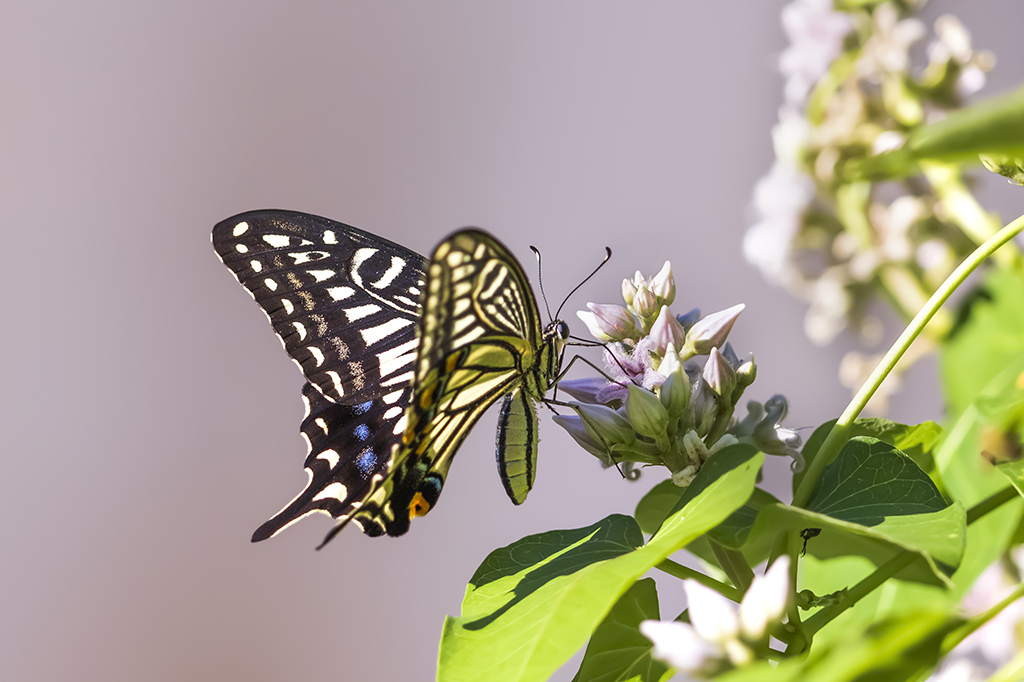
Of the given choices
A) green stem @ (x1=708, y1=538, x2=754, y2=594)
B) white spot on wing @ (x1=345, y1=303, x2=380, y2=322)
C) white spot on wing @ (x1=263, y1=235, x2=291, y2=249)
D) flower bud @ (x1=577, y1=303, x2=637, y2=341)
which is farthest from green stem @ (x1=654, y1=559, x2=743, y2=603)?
white spot on wing @ (x1=263, y1=235, x2=291, y2=249)

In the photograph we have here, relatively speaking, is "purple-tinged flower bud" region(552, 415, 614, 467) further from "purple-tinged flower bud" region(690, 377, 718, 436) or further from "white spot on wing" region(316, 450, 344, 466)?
"white spot on wing" region(316, 450, 344, 466)

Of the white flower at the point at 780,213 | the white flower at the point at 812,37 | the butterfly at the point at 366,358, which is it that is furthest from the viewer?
the white flower at the point at 780,213

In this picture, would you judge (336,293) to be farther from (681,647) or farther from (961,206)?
(961,206)

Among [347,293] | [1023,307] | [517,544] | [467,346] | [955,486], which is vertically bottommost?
[955,486]

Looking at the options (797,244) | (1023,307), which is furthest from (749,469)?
(797,244)

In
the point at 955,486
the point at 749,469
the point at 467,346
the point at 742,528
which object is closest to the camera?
the point at 749,469

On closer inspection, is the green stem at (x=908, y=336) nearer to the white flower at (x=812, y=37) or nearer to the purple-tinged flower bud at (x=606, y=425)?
the purple-tinged flower bud at (x=606, y=425)

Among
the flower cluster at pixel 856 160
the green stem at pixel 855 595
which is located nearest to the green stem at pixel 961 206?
the flower cluster at pixel 856 160

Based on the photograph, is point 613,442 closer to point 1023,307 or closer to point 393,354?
point 393,354

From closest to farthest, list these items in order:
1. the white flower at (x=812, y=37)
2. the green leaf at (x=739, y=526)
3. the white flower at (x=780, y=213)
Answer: the green leaf at (x=739, y=526) → the white flower at (x=812, y=37) → the white flower at (x=780, y=213)
